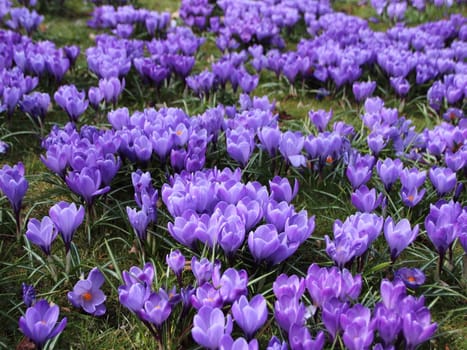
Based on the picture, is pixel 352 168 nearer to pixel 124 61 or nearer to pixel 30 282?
pixel 30 282

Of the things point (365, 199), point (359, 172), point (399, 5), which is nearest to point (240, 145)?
point (359, 172)

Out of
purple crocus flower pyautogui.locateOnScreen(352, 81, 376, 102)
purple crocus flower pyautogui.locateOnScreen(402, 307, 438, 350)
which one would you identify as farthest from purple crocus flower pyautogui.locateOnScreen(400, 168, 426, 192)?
purple crocus flower pyautogui.locateOnScreen(352, 81, 376, 102)

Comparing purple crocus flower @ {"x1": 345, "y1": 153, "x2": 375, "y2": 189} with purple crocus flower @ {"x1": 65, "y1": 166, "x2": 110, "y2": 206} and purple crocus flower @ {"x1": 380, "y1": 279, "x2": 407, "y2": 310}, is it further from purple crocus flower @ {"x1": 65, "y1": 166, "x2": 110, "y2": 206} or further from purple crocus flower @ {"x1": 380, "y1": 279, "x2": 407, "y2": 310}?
purple crocus flower @ {"x1": 65, "y1": 166, "x2": 110, "y2": 206}

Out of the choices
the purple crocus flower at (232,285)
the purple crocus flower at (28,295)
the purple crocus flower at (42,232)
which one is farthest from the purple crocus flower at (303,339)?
the purple crocus flower at (42,232)

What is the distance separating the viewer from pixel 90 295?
217 cm

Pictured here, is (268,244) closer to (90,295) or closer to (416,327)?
(416,327)

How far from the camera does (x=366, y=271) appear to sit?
2.35 m

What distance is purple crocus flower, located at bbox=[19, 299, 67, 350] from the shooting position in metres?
1.78

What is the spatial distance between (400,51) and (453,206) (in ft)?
11.3

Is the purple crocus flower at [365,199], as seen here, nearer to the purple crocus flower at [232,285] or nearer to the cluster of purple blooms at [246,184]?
the cluster of purple blooms at [246,184]

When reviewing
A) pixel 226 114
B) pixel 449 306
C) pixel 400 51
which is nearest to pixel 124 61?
pixel 226 114

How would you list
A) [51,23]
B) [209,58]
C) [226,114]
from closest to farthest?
[226,114], [209,58], [51,23]

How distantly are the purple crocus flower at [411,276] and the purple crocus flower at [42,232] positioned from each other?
4.85 ft

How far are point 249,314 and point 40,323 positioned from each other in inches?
27.4
